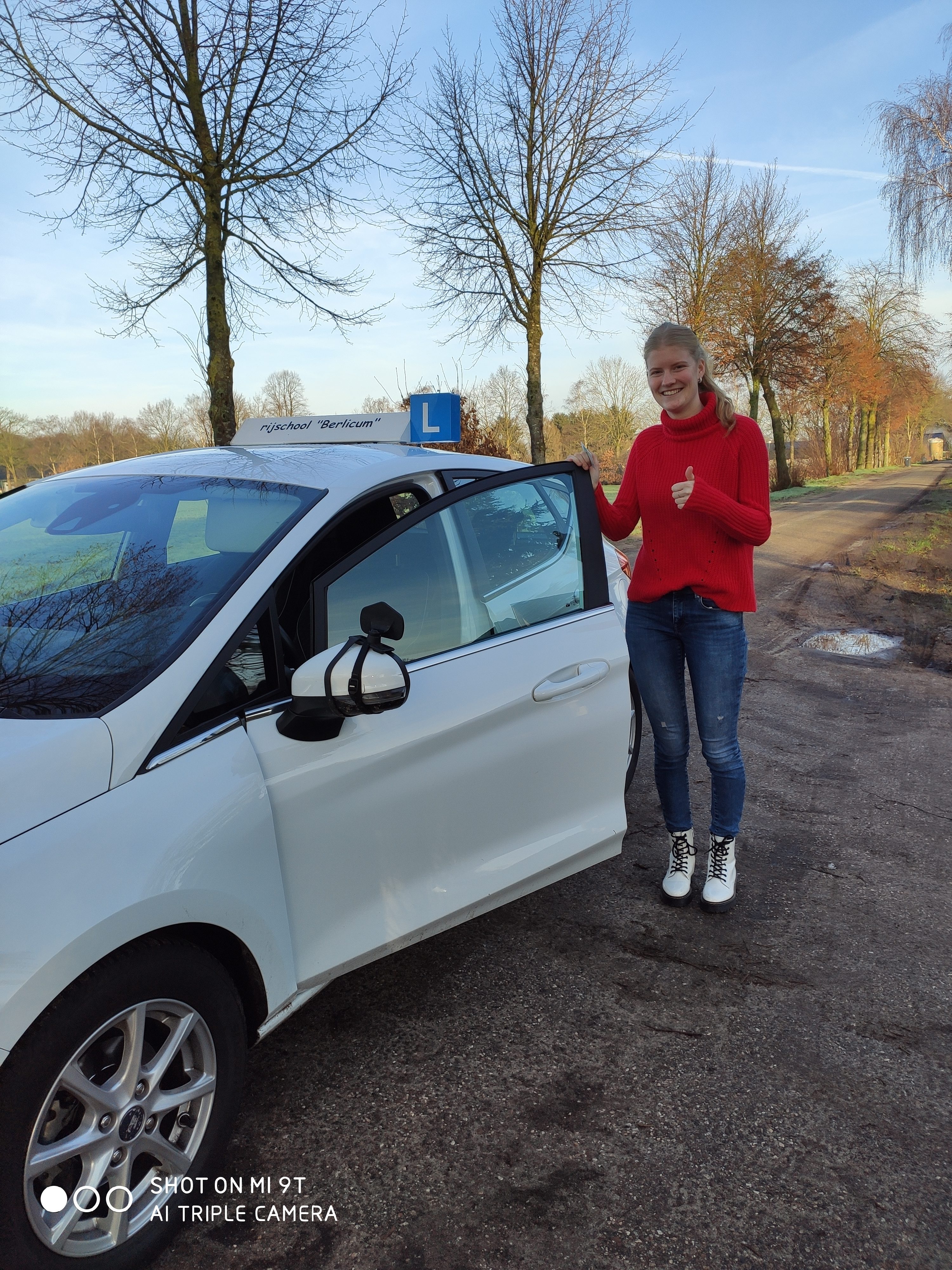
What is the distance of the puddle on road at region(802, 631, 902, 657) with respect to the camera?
785 centimetres

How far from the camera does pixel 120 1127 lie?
71.9 inches

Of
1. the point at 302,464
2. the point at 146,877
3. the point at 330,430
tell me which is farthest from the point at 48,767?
the point at 330,430

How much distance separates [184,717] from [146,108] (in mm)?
9240

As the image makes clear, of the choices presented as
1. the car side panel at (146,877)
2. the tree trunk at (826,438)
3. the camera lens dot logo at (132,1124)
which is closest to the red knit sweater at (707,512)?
the car side panel at (146,877)

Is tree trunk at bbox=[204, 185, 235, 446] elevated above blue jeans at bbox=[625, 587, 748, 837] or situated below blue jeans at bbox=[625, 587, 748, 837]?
above

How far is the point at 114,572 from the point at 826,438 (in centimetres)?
4815

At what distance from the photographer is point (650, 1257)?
6.51 feet

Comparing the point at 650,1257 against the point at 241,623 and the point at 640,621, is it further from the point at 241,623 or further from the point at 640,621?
the point at 640,621

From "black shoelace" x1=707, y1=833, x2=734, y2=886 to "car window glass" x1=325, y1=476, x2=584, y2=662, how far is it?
1.12 metres

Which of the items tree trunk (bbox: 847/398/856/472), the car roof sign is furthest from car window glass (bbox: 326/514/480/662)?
tree trunk (bbox: 847/398/856/472)

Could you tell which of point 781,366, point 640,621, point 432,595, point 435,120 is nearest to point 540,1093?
point 432,595

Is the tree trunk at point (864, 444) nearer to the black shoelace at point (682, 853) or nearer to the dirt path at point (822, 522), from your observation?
the dirt path at point (822, 522)

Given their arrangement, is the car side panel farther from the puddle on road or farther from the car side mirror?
the puddle on road

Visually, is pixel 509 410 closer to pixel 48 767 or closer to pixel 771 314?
pixel 771 314
